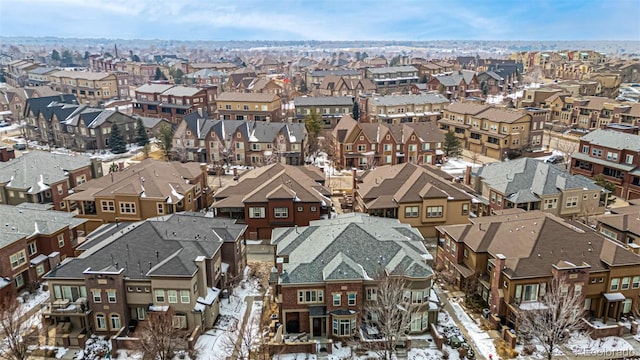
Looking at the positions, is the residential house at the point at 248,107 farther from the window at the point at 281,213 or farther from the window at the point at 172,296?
the window at the point at 172,296

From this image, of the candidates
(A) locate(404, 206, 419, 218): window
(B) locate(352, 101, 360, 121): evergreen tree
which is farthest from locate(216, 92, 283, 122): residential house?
(A) locate(404, 206, 419, 218): window

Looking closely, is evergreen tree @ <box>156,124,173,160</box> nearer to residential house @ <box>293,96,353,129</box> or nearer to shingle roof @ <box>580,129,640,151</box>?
residential house @ <box>293,96,353,129</box>

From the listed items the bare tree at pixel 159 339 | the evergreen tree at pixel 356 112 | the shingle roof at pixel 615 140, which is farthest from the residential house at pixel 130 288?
the evergreen tree at pixel 356 112

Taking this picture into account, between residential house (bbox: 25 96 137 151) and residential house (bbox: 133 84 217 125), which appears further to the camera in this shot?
residential house (bbox: 133 84 217 125)

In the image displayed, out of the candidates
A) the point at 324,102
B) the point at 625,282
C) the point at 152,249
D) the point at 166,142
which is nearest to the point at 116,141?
the point at 166,142

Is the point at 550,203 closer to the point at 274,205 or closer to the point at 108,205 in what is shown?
the point at 274,205
